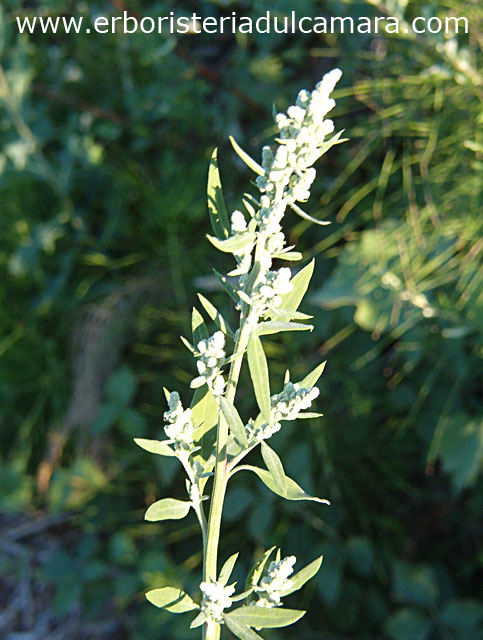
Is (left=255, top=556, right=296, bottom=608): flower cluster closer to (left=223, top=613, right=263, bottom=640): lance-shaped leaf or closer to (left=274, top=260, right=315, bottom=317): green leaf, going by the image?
(left=223, top=613, right=263, bottom=640): lance-shaped leaf

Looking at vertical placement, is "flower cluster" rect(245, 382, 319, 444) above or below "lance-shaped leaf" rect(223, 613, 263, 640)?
above

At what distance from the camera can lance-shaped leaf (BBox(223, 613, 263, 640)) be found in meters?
0.30

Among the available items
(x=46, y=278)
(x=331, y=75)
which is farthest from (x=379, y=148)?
(x=331, y=75)

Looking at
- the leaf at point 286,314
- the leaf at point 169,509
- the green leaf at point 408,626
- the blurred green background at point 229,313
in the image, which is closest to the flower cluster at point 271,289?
the leaf at point 286,314

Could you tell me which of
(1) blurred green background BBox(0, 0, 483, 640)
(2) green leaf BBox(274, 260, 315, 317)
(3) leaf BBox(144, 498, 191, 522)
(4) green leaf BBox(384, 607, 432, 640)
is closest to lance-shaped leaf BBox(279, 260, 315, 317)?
(2) green leaf BBox(274, 260, 315, 317)

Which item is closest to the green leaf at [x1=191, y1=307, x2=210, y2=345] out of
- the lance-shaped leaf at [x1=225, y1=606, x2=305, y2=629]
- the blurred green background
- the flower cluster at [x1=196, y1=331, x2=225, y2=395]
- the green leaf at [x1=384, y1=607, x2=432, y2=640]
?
the flower cluster at [x1=196, y1=331, x2=225, y2=395]

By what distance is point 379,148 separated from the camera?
3.91 ft

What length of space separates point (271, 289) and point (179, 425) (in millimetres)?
82

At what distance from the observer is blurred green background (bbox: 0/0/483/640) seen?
103 cm

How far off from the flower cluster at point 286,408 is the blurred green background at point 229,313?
65 centimetres

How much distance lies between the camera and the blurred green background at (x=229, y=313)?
3.38 ft

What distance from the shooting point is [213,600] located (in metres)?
0.29

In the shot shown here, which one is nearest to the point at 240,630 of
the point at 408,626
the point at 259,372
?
the point at 259,372

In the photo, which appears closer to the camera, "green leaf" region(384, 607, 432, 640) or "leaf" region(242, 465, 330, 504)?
"leaf" region(242, 465, 330, 504)
